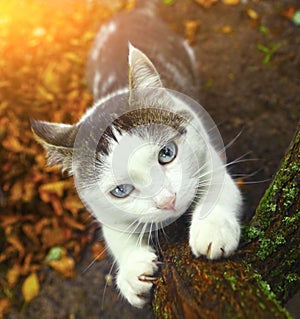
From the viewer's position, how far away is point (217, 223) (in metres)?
1.61

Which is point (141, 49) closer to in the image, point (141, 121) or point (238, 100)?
point (238, 100)

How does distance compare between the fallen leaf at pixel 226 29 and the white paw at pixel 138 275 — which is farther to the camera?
the fallen leaf at pixel 226 29

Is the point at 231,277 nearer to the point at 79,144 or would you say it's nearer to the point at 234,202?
the point at 234,202

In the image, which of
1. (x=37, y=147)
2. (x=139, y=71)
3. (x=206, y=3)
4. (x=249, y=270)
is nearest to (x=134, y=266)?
(x=249, y=270)

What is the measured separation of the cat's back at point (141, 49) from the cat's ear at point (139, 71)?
0.70m

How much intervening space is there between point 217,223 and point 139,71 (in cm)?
64

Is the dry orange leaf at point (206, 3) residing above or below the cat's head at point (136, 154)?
below

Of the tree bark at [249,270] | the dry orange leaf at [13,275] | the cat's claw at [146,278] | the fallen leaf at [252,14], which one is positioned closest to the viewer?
the tree bark at [249,270]

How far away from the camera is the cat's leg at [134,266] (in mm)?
1655

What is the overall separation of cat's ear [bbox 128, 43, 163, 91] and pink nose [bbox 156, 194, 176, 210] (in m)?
0.44

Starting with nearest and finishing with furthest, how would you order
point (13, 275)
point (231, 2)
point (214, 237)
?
point (214, 237)
point (13, 275)
point (231, 2)

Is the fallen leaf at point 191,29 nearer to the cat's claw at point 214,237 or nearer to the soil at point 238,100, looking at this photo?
the soil at point 238,100

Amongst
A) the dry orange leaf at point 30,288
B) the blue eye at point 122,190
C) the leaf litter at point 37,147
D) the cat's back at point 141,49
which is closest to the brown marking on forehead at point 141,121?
the blue eye at point 122,190

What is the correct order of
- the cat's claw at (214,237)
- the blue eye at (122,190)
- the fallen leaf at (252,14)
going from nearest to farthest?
the cat's claw at (214,237), the blue eye at (122,190), the fallen leaf at (252,14)
